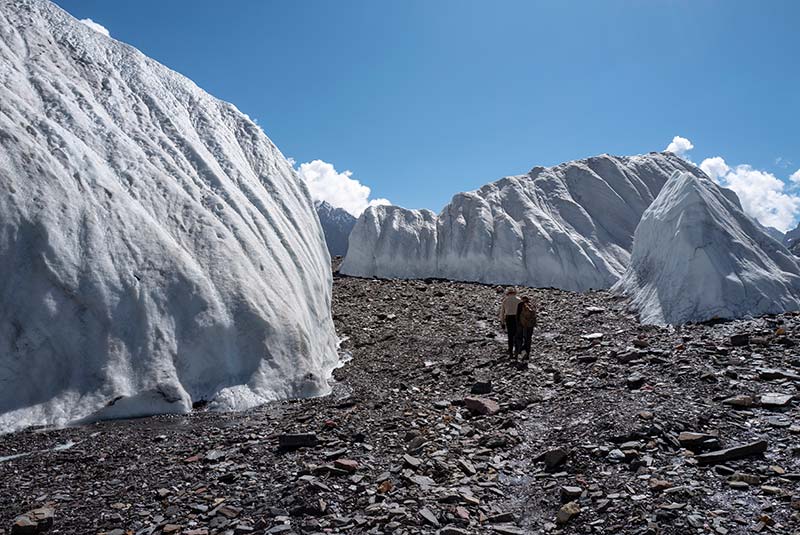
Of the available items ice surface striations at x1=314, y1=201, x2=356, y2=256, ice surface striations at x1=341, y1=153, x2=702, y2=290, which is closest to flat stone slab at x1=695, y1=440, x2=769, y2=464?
ice surface striations at x1=341, y1=153, x2=702, y2=290

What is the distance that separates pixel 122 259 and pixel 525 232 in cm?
3307

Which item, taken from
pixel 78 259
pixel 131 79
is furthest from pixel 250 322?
pixel 131 79

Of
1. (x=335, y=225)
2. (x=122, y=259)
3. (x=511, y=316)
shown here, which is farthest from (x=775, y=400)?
(x=335, y=225)

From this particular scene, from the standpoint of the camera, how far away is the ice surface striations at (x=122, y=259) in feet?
25.1

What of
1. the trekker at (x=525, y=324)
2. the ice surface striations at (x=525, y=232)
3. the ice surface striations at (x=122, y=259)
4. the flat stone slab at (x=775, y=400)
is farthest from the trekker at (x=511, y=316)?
the ice surface striations at (x=525, y=232)

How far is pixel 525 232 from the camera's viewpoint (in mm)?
38188

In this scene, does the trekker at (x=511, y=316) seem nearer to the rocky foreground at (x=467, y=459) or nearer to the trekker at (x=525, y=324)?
the trekker at (x=525, y=324)

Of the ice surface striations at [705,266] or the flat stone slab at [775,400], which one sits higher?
the ice surface striations at [705,266]

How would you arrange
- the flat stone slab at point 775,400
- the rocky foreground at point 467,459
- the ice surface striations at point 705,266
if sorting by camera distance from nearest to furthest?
1. the rocky foreground at point 467,459
2. the flat stone slab at point 775,400
3. the ice surface striations at point 705,266

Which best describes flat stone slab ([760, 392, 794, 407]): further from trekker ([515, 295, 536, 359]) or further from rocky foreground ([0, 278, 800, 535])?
trekker ([515, 295, 536, 359])

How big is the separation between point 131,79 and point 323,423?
1144cm

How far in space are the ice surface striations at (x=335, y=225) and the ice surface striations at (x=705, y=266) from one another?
7295 centimetres

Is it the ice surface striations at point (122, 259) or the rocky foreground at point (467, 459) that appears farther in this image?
the ice surface striations at point (122, 259)

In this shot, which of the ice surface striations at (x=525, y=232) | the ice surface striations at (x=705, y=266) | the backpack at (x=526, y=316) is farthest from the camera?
the ice surface striations at (x=525, y=232)
